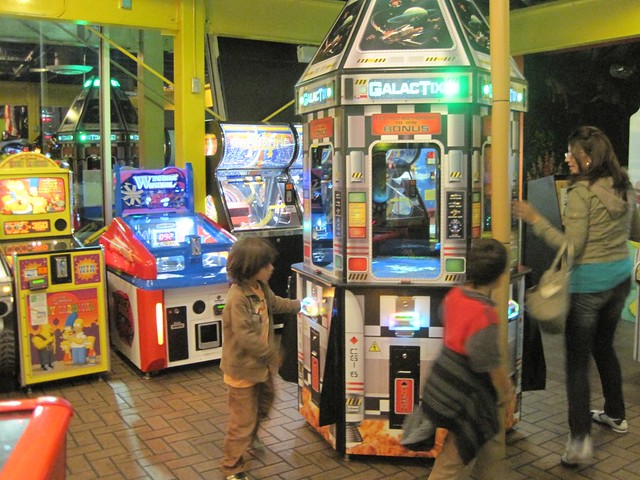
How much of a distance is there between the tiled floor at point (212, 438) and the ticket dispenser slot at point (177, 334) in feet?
0.62

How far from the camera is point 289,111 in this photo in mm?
7668

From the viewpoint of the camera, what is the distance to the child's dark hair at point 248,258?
3.35 metres

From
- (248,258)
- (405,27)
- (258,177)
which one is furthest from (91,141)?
(248,258)

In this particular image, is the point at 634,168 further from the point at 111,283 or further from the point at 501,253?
the point at 111,283

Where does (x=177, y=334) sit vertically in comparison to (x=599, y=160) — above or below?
below

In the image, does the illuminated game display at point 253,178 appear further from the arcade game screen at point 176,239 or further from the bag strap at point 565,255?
the bag strap at point 565,255

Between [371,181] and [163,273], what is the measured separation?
2335mm

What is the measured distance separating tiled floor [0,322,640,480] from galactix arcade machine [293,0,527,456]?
23cm

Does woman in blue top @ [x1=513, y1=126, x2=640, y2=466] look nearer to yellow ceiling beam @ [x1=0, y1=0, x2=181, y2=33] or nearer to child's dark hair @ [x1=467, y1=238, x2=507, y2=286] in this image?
child's dark hair @ [x1=467, y1=238, x2=507, y2=286]

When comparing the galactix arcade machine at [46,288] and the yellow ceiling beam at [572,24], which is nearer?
the galactix arcade machine at [46,288]

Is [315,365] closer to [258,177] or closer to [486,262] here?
[486,262]

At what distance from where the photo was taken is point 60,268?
5.04m

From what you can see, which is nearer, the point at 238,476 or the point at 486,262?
the point at 486,262

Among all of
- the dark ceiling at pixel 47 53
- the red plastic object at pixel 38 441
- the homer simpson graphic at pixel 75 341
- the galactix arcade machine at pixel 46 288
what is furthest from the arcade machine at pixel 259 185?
the red plastic object at pixel 38 441
